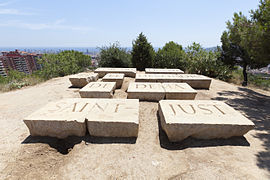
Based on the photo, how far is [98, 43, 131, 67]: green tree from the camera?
1184 cm

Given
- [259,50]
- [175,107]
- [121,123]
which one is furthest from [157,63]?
[121,123]

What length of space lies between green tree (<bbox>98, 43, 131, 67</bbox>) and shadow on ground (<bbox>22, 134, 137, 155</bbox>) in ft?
32.4

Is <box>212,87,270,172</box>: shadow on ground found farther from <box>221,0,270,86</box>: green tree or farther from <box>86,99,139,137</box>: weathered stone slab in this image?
<box>86,99,139,137</box>: weathered stone slab

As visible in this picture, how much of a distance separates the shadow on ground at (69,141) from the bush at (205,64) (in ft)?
29.2

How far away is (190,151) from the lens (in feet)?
7.88

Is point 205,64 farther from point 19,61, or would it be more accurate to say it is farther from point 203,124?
point 19,61

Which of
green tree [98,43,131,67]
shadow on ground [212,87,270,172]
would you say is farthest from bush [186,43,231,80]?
green tree [98,43,131,67]

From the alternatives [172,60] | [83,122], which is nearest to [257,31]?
[83,122]

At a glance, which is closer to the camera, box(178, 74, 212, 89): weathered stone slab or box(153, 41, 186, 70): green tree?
box(178, 74, 212, 89): weathered stone slab

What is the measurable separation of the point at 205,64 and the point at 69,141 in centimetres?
993

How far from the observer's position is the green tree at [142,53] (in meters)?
11.2

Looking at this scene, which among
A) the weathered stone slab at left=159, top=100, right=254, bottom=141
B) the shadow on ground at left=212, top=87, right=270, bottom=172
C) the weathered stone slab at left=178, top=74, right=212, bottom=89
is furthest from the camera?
the weathered stone slab at left=178, top=74, right=212, bottom=89

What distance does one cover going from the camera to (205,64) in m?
9.33

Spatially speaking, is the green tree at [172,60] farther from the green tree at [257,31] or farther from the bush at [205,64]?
the green tree at [257,31]
